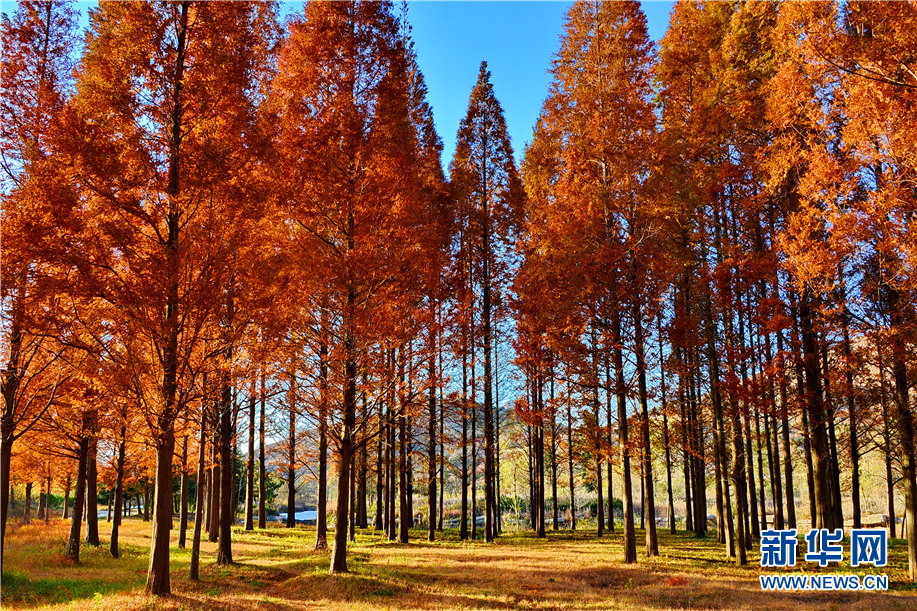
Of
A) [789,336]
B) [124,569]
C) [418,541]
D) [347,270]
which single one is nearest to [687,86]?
[789,336]

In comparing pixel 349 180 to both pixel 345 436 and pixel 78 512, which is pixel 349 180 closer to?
pixel 345 436

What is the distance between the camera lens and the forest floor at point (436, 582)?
9609mm

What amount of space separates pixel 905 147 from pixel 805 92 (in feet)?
10.8

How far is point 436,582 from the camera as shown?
38.8ft

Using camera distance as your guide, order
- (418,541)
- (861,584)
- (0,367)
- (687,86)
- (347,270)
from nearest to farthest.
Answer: (0,367), (861,584), (347,270), (687,86), (418,541)

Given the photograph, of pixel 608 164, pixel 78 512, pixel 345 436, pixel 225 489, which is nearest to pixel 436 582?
pixel 345 436

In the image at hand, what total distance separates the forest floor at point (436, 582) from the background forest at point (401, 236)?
106cm

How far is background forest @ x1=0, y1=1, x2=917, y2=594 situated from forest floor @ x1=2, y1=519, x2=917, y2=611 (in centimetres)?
106

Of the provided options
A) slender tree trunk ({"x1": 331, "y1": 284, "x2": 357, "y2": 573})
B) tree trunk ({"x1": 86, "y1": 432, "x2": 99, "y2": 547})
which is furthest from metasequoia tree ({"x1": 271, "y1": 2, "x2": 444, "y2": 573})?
tree trunk ({"x1": 86, "y1": 432, "x2": 99, "y2": 547})

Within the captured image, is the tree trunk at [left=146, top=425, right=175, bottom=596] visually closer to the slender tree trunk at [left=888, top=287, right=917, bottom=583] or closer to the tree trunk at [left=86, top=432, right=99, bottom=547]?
the tree trunk at [left=86, top=432, right=99, bottom=547]

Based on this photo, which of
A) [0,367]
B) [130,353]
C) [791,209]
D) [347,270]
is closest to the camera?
[130,353]

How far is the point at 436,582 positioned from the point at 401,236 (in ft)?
26.3

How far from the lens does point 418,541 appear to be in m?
20.5

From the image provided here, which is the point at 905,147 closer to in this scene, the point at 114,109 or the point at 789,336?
the point at 789,336
